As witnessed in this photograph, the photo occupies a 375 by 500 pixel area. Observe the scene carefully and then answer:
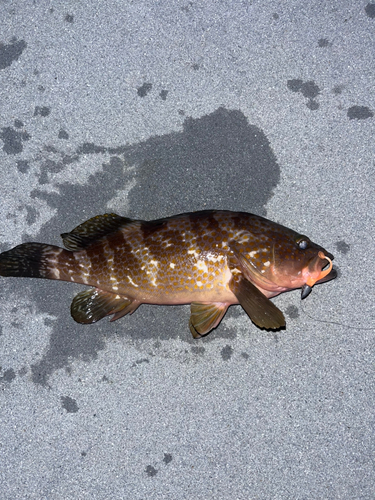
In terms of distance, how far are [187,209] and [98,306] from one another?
4.23 ft

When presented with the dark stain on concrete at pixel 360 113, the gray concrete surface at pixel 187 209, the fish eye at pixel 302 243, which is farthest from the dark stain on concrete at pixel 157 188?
the dark stain on concrete at pixel 360 113

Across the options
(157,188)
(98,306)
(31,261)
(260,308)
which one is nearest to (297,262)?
(260,308)

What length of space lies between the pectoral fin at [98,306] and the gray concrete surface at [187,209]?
294 millimetres

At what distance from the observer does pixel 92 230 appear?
153 inches

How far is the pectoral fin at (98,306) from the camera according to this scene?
3811 mm

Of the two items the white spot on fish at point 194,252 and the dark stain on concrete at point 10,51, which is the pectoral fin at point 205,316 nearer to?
the white spot on fish at point 194,252

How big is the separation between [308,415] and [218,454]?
93cm

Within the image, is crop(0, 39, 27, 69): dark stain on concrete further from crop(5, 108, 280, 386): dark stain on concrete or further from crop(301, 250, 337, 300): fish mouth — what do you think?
crop(301, 250, 337, 300): fish mouth

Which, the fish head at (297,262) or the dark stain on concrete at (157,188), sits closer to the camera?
the fish head at (297,262)

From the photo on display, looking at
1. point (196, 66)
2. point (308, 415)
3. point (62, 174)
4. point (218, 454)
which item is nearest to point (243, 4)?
point (196, 66)

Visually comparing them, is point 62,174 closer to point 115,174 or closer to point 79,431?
point 115,174

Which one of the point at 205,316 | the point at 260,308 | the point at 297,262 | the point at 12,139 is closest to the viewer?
the point at 260,308

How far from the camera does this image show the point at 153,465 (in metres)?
3.99

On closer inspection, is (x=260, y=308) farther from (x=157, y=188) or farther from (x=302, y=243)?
(x=157, y=188)
